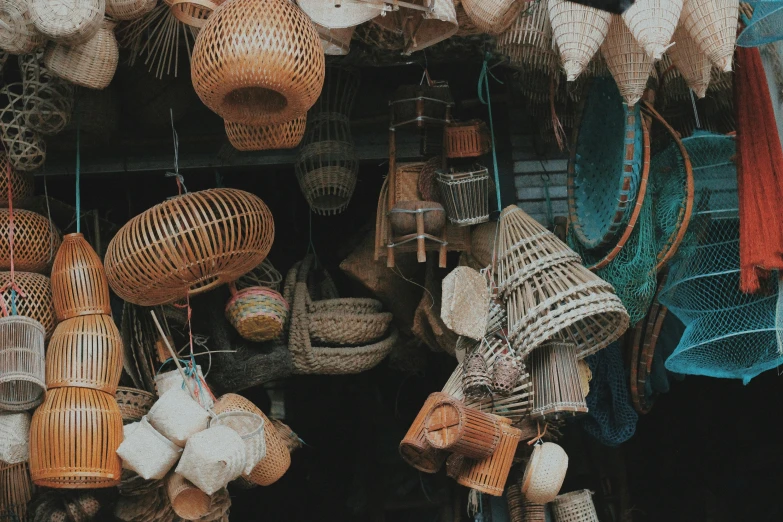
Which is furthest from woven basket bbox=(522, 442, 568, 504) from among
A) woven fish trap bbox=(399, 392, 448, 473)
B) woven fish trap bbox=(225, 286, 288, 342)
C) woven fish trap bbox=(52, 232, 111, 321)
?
woven fish trap bbox=(52, 232, 111, 321)

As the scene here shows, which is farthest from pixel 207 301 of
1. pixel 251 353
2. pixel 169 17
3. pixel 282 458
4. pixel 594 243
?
pixel 594 243

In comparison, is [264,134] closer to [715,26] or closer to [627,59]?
[627,59]

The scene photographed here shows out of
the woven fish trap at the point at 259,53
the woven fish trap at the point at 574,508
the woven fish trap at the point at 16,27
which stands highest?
the woven fish trap at the point at 16,27

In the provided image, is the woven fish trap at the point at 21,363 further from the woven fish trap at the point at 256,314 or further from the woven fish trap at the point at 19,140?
the woven fish trap at the point at 256,314

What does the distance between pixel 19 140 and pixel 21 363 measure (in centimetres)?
88

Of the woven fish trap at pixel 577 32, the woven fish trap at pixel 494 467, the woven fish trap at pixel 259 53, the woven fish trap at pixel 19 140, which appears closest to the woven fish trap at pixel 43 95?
the woven fish trap at pixel 19 140

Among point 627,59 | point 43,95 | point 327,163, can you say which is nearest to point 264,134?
point 327,163

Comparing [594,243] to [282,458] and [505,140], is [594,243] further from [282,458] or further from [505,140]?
[282,458]

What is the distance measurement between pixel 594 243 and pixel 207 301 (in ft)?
5.34

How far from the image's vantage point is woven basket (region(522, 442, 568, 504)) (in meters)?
4.78

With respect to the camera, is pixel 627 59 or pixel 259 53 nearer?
pixel 259 53

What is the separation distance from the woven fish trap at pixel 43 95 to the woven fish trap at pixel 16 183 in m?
0.29

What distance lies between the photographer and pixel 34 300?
4.87 meters

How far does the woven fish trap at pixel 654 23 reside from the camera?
410 cm
